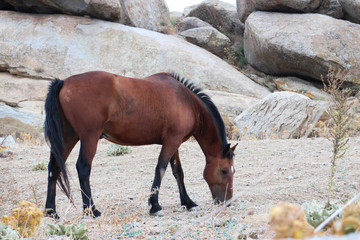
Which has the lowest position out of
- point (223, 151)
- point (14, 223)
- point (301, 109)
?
point (301, 109)

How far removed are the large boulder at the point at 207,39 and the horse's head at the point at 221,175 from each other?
12.0 meters

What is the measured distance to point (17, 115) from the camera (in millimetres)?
11164

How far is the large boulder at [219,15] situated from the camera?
61.0 ft

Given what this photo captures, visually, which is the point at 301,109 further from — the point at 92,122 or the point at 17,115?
the point at 17,115

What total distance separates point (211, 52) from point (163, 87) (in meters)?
12.2

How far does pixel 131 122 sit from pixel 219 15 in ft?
49.8

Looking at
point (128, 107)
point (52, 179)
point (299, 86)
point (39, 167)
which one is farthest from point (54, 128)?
point (299, 86)

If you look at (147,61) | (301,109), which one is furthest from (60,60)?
(301,109)

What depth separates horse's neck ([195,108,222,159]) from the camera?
5.23 m

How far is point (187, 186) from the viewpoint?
621 centimetres

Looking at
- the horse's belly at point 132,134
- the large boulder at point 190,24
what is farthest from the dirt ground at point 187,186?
the large boulder at point 190,24

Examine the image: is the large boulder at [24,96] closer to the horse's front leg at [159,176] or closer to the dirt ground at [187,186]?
the dirt ground at [187,186]

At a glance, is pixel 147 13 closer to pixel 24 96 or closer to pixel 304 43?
pixel 24 96

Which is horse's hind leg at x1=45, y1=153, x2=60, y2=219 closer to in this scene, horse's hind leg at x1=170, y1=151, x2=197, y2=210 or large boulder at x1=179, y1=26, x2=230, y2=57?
horse's hind leg at x1=170, y1=151, x2=197, y2=210
